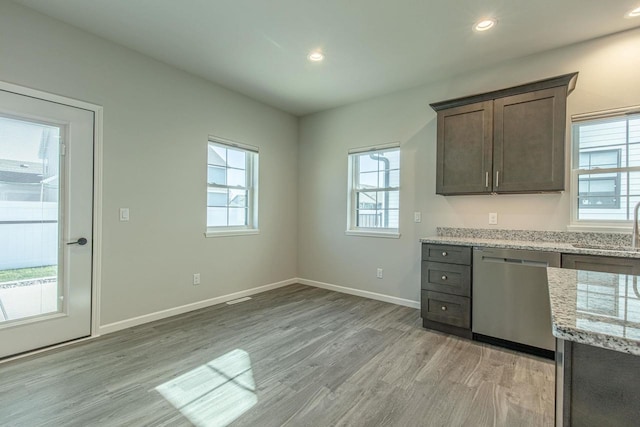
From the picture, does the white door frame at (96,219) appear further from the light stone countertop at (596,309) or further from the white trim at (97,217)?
the light stone countertop at (596,309)

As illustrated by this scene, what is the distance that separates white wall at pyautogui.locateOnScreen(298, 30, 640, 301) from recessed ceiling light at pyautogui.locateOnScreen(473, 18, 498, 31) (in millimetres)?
821

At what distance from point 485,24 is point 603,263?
2144 mm

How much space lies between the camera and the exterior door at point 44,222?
7.97 ft

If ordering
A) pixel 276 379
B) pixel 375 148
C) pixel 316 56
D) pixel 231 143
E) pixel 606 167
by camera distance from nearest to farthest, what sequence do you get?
1. pixel 276 379
2. pixel 606 167
3. pixel 316 56
4. pixel 231 143
5. pixel 375 148

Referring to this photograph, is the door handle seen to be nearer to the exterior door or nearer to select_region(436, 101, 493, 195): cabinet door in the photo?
the exterior door

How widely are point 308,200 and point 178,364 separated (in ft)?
10.3

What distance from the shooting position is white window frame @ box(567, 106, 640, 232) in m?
2.71

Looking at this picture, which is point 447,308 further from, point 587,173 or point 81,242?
point 81,242

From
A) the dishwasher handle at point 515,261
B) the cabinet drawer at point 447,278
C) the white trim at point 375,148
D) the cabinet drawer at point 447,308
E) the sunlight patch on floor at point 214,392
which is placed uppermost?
the white trim at point 375,148

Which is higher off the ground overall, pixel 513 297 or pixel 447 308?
pixel 513 297

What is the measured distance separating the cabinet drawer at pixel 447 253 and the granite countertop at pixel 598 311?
5.82 ft

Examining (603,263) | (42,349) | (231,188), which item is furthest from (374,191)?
(42,349)

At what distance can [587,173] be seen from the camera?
2.88 m

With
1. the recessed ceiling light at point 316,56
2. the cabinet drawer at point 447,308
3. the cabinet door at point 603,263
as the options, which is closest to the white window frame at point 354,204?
the cabinet drawer at point 447,308
